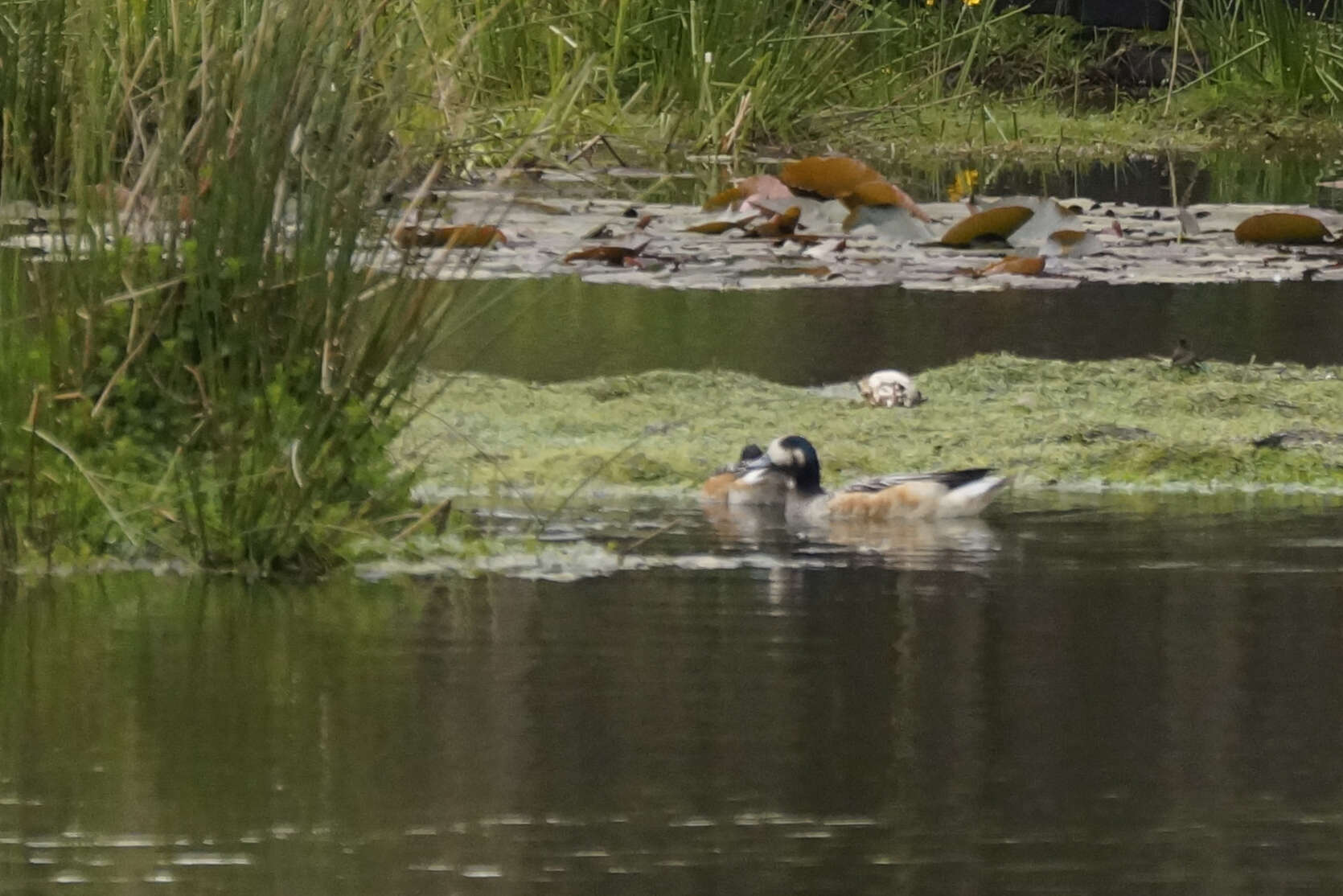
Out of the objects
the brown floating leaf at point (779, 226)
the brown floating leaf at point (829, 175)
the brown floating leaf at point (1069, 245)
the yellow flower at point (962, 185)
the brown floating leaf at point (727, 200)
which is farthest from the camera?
the yellow flower at point (962, 185)

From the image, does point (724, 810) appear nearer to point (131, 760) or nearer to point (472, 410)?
point (131, 760)

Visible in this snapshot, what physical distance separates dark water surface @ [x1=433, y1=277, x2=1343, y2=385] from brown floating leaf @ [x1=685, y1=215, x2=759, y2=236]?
1287 millimetres

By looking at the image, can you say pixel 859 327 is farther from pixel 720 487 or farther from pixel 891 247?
pixel 720 487

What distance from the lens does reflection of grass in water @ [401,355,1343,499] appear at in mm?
6102

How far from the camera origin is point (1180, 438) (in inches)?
252

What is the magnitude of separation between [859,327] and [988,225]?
2.12 metres

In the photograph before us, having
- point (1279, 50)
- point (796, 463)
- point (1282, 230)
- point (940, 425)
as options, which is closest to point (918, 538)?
point (796, 463)

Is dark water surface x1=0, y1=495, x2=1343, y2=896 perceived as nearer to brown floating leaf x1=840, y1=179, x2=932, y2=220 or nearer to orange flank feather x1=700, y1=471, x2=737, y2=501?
orange flank feather x1=700, y1=471, x2=737, y2=501

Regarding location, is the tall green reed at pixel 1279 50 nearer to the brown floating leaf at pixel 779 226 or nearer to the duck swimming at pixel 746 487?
the brown floating leaf at pixel 779 226

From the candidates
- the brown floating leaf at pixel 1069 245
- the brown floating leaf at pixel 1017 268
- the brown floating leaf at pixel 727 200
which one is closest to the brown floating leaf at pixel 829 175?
the brown floating leaf at pixel 727 200

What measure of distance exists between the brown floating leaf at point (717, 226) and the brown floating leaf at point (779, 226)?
0.17 feet

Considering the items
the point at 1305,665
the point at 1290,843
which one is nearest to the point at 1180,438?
the point at 1305,665

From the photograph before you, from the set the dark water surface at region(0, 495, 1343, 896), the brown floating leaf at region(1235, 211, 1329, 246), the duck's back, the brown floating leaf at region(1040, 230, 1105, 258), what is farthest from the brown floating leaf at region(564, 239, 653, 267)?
the dark water surface at region(0, 495, 1343, 896)

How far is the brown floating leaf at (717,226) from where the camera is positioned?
36.5 ft
